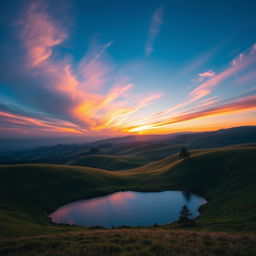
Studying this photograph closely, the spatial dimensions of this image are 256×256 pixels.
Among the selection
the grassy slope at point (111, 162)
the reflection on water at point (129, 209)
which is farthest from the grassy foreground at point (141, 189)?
the grassy slope at point (111, 162)

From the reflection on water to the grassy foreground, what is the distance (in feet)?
12.7

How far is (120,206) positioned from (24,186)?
33.9 m

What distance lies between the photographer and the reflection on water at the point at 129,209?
121 ft

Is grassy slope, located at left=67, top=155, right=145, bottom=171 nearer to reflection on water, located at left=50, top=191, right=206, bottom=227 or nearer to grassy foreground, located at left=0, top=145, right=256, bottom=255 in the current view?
grassy foreground, located at left=0, top=145, right=256, bottom=255

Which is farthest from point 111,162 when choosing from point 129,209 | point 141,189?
point 129,209

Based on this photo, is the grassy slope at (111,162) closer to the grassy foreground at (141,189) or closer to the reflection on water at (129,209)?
the grassy foreground at (141,189)

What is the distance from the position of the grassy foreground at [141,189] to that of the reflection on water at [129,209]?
3871 millimetres

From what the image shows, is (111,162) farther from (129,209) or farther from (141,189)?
(129,209)

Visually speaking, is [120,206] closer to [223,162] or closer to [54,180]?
[54,180]

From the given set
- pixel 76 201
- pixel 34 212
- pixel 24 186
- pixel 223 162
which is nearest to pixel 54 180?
pixel 24 186

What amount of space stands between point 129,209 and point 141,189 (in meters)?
15.3

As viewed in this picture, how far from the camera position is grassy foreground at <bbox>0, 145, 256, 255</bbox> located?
1132cm

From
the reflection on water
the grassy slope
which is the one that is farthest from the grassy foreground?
the grassy slope

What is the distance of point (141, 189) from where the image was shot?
Result: 5812 cm
